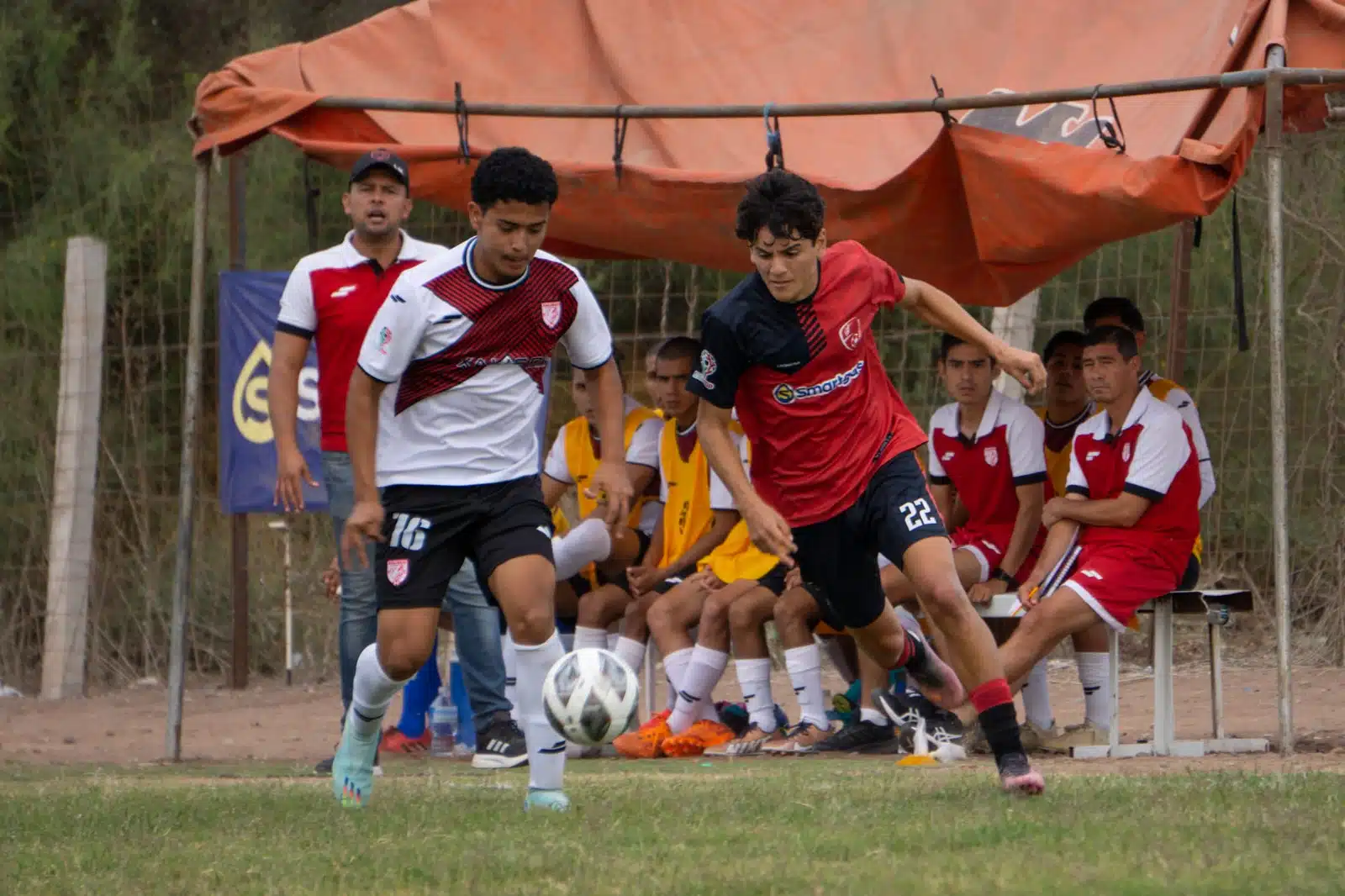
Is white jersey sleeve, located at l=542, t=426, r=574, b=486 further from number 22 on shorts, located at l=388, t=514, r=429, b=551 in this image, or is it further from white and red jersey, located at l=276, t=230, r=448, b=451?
number 22 on shorts, located at l=388, t=514, r=429, b=551

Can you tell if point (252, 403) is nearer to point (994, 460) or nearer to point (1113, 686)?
point (994, 460)

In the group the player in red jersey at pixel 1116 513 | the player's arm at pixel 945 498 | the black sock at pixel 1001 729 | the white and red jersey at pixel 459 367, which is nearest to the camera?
the black sock at pixel 1001 729

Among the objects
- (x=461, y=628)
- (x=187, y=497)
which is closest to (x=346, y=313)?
(x=461, y=628)

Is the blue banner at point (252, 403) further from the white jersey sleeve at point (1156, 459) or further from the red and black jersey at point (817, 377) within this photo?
the red and black jersey at point (817, 377)

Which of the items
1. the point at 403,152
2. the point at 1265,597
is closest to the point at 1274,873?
the point at 403,152

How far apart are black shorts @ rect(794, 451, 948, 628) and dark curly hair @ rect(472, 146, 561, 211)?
135cm

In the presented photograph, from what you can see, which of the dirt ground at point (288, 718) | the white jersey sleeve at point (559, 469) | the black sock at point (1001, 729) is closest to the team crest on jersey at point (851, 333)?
the black sock at point (1001, 729)

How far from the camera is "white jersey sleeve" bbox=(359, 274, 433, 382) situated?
5836 mm

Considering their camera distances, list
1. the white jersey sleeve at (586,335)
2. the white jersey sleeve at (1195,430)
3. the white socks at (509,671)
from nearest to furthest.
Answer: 1. the white jersey sleeve at (586,335)
2. the white jersey sleeve at (1195,430)
3. the white socks at (509,671)

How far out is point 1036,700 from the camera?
8836mm

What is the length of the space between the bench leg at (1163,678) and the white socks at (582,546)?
8.70ft

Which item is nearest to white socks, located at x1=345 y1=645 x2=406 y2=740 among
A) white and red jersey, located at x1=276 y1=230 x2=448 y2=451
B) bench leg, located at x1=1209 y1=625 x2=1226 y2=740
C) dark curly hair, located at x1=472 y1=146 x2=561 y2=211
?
dark curly hair, located at x1=472 y1=146 x2=561 y2=211

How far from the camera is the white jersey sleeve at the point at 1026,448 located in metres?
8.65

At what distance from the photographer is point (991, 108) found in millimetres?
8102
